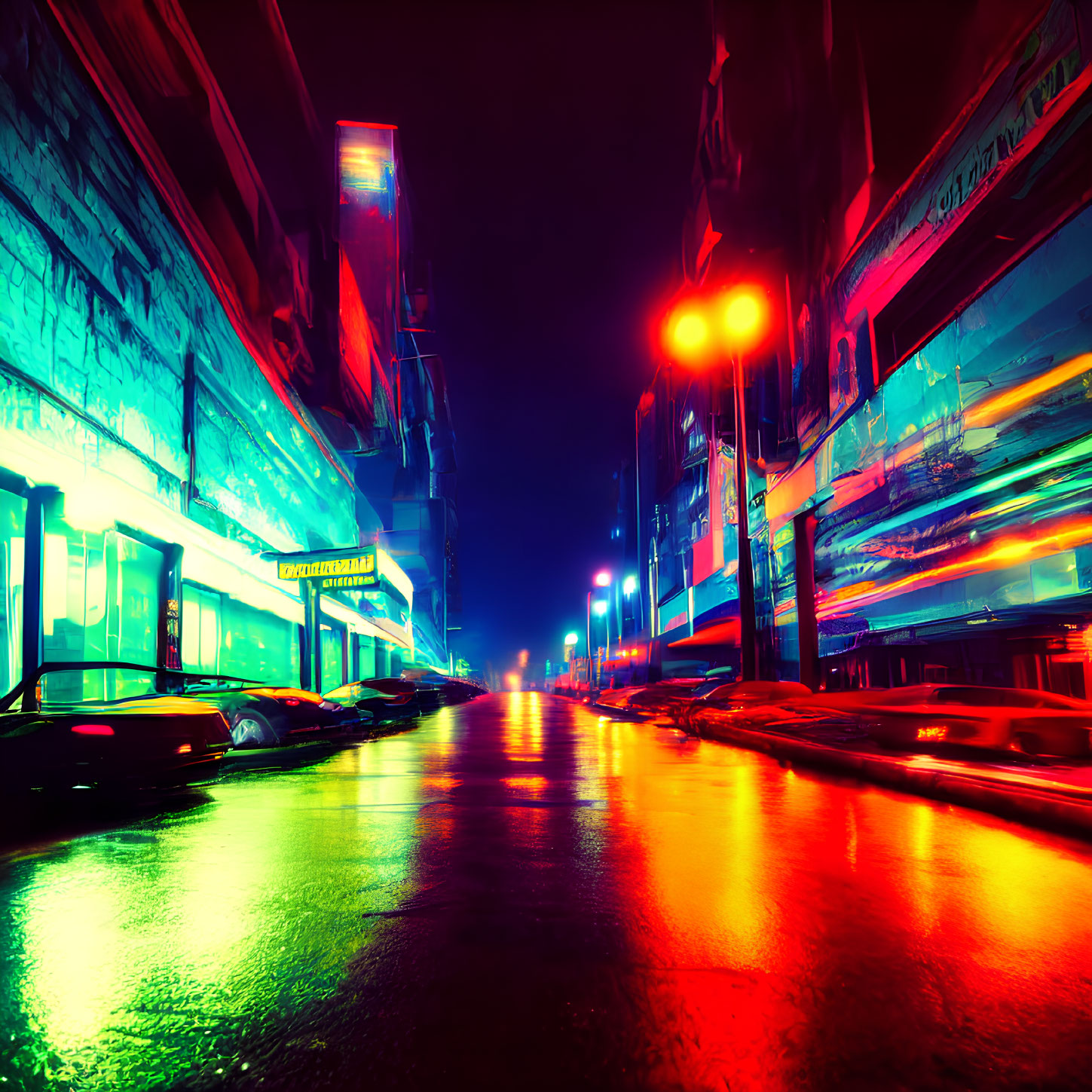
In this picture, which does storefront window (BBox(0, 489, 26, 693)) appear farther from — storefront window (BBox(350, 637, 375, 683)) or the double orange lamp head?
storefront window (BBox(350, 637, 375, 683))

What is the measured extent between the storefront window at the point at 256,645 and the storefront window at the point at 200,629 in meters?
0.37

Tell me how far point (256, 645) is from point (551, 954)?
97.6 feet

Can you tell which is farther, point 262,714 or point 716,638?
point 716,638

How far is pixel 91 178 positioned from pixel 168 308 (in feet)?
14.5

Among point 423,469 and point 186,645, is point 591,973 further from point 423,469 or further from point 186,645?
point 423,469

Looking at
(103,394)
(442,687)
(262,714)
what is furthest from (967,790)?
(442,687)

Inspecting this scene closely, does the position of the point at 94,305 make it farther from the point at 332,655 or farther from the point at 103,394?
the point at 332,655

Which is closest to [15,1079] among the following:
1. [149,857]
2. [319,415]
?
[149,857]

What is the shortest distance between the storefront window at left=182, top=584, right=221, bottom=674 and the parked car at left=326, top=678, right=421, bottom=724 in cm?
455

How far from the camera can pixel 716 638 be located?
38750 mm

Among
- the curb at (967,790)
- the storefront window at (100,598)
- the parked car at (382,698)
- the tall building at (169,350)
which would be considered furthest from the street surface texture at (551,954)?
the parked car at (382,698)

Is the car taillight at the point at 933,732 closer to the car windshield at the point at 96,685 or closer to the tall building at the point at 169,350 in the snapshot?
the car windshield at the point at 96,685

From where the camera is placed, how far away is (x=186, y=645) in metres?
22.3

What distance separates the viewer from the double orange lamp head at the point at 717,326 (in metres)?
18.4
